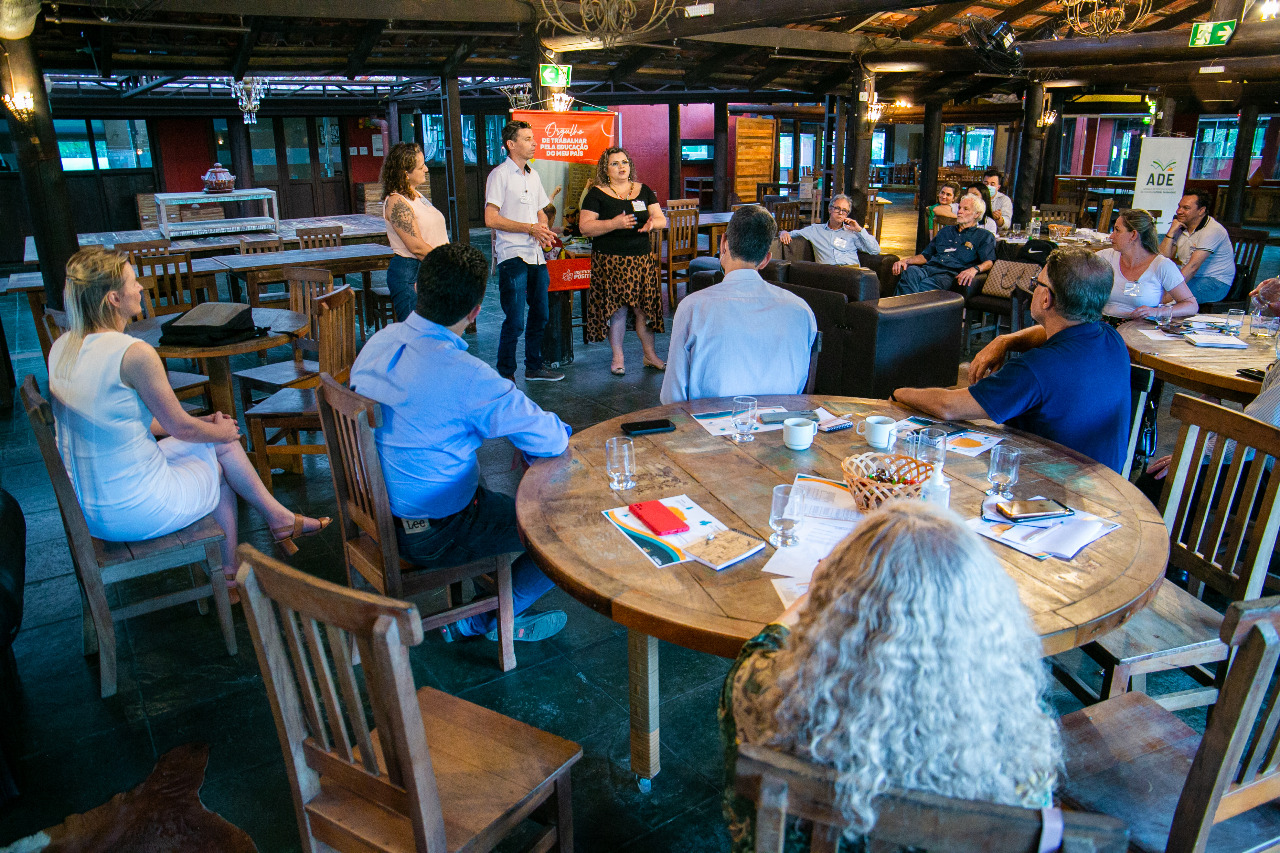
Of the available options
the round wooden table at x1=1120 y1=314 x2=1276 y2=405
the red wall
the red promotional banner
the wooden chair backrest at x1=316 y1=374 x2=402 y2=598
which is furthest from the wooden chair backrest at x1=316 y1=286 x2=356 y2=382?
the red wall

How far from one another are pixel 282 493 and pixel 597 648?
6.85ft

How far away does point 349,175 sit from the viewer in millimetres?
15156

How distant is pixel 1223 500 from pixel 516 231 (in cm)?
428

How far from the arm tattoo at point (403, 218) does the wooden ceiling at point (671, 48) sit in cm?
197

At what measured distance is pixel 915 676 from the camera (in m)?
0.99

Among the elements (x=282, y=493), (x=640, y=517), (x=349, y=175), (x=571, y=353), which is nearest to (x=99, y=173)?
(x=349, y=175)

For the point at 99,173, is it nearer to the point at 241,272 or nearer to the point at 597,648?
the point at 241,272

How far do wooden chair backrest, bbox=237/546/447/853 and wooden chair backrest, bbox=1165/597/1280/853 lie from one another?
120 cm

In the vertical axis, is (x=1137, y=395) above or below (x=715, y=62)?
below

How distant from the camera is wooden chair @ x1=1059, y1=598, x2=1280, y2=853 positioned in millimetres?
1205

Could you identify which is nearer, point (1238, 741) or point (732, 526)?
point (1238, 741)

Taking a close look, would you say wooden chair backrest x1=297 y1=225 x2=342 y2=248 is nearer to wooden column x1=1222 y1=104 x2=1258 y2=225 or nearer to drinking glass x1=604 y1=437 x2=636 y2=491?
drinking glass x1=604 y1=437 x2=636 y2=491

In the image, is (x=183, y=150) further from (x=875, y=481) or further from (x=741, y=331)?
(x=875, y=481)

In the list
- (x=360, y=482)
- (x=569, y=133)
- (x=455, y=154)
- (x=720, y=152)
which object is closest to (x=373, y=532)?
(x=360, y=482)
